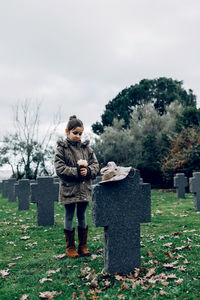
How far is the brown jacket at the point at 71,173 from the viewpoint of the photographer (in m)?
4.73

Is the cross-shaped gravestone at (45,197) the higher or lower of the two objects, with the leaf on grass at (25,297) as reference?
higher

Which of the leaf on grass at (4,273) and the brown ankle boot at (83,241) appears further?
the brown ankle boot at (83,241)

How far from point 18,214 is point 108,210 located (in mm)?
7452

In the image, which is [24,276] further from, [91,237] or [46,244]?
[91,237]

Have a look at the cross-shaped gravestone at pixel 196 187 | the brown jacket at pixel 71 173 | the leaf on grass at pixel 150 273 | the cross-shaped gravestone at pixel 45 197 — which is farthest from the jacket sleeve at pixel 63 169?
the cross-shaped gravestone at pixel 196 187

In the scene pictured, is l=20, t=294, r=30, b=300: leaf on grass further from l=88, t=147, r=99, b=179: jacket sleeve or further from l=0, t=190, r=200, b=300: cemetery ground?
l=88, t=147, r=99, b=179: jacket sleeve

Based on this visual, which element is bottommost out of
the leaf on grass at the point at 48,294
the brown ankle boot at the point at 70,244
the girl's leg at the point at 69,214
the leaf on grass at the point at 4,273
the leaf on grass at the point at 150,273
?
the leaf on grass at the point at 4,273

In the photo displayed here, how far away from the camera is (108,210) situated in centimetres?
390

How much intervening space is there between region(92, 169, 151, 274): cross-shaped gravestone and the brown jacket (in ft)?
3.06

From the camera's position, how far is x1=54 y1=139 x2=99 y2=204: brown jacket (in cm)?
473

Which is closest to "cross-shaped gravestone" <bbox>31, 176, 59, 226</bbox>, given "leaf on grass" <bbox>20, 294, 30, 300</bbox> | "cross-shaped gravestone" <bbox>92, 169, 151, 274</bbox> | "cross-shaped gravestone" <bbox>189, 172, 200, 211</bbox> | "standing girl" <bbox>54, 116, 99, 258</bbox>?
"standing girl" <bbox>54, 116, 99, 258</bbox>

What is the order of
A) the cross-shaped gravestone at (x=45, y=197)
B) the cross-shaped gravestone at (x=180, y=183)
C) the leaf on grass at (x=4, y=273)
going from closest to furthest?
the leaf on grass at (x=4, y=273)
the cross-shaped gravestone at (x=45, y=197)
the cross-shaped gravestone at (x=180, y=183)

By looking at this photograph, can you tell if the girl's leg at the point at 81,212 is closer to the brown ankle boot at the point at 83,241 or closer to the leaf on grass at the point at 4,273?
the brown ankle boot at the point at 83,241

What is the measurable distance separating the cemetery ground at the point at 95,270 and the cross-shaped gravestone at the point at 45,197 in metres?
0.92
